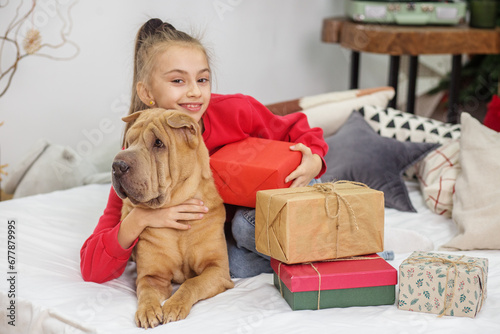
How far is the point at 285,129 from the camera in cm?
184

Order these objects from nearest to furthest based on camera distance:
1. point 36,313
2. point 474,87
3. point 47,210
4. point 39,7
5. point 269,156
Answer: point 36,313 → point 269,156 → point 47,210 → point 39,7 → point 474,87

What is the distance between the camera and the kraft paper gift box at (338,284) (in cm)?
129

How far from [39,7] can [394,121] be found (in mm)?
1566

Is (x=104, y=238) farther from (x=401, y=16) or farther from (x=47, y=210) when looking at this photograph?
(x=401, y=16)

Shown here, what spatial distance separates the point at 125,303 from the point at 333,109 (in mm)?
1444

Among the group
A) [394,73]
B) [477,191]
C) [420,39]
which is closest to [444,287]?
[477,191]

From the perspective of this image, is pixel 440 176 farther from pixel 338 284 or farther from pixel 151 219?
A: pixel 151 219

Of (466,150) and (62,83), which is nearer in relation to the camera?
(466,150)

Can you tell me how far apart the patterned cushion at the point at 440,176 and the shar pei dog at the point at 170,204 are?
0.97 meters

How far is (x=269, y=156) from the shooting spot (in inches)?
59.0

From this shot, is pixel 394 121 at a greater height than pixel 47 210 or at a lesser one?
greater

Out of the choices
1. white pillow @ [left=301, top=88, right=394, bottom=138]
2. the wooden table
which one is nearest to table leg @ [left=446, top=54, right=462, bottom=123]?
the wooden table

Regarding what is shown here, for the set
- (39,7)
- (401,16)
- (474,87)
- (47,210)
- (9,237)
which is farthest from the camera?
(474,87)

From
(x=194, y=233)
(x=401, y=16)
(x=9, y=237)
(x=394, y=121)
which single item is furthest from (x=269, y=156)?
(x=401, y=16)
